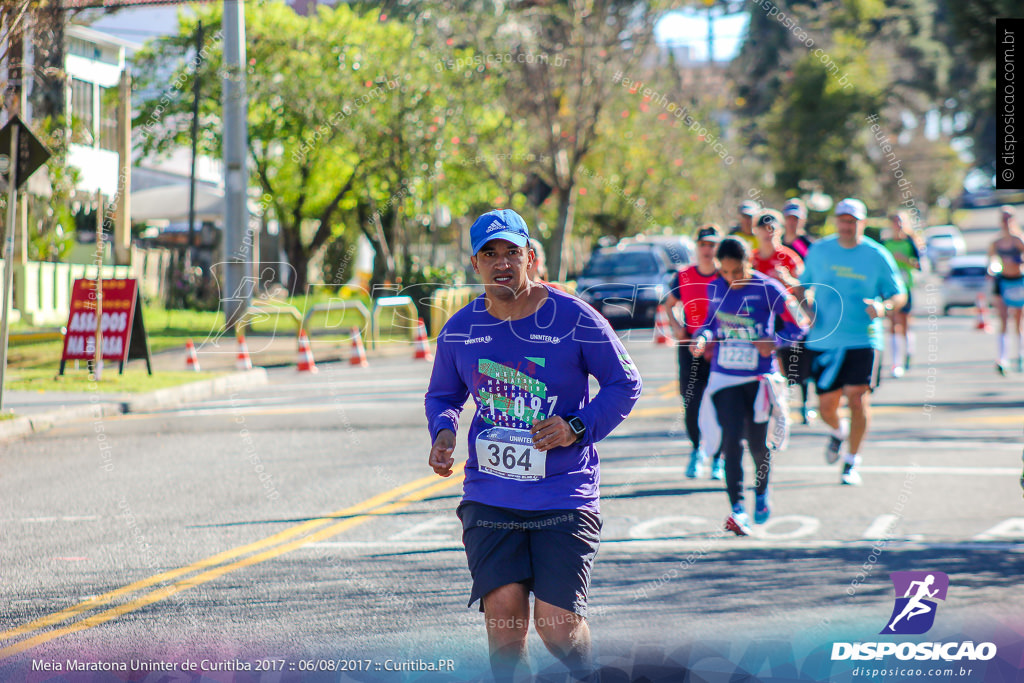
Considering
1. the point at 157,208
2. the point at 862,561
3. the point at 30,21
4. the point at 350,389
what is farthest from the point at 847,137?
the point at 862,561

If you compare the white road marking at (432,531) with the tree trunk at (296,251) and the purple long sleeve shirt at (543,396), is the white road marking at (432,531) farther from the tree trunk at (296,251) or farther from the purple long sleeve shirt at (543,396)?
the tree trunk at (296,251)

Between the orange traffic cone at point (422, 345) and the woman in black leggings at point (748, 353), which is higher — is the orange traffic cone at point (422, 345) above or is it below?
below

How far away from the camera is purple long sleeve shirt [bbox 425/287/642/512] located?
14.1 feet

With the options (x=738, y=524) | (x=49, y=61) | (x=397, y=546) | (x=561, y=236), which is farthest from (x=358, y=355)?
(x=738, y=524)

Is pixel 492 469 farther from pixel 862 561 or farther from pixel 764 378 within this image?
pixel 764 378

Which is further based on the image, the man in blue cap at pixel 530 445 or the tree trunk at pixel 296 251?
the tree trunk at pixel 296 251

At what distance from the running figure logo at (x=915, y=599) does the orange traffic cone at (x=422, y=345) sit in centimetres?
1630

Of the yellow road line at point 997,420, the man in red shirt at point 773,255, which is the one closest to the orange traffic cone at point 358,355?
the yellow road line at point 997,420

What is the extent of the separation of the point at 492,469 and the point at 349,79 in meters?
24.6

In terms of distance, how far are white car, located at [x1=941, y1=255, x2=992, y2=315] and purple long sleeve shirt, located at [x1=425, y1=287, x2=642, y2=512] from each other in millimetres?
32729

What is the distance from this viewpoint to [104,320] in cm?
1638

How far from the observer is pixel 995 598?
628 cm

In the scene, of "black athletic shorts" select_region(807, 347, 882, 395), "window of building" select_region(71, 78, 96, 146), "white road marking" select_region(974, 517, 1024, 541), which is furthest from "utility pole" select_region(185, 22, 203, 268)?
"white road marking" select_region(974, 517, 1024, 541)

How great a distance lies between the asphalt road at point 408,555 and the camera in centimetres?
528
